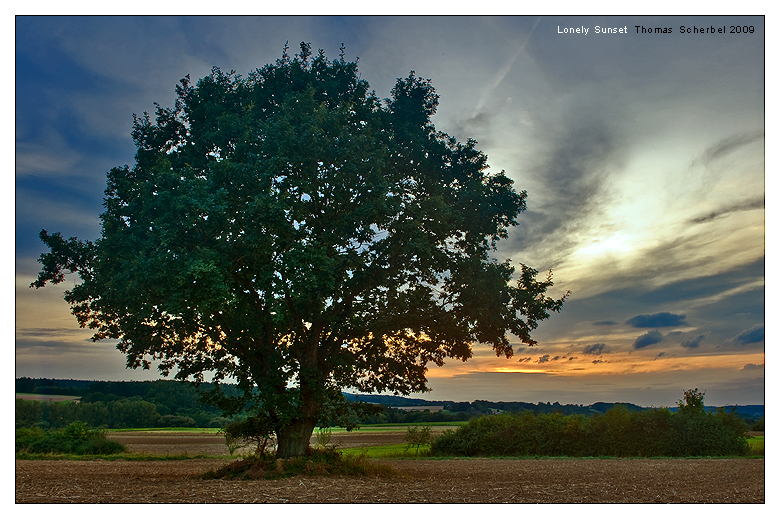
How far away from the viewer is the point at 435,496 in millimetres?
12773

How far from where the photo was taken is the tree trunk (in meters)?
16.3

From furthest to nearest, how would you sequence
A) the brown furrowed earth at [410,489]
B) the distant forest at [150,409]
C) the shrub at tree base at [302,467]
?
the distant forest at [150,409] < the shrub at tree base at [302,467] < the brown furrowed earth at [410,489]

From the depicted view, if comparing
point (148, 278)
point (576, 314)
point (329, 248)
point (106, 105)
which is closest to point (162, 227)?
point (148, 278)

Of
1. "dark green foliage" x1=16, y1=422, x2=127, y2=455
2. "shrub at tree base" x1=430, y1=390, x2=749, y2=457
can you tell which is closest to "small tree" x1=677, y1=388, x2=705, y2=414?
Answer: "shrub at tree base" x1=430, y1=390, x2=749, y2=457

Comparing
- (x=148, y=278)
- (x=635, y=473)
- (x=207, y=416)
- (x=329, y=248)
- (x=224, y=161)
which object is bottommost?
(x=207, y=416)

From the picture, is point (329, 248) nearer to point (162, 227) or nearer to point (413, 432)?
point (162, 227)

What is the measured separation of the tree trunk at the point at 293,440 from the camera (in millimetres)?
16266

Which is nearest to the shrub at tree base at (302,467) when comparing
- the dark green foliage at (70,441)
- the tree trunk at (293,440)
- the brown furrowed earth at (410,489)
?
the tree trunk at (293,440)

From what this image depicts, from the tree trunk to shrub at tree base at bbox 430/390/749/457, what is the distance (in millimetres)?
19657

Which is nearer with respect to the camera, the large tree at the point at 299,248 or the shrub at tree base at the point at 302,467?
the large tree at the point at 299,248

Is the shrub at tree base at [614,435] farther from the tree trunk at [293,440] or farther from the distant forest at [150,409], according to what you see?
the tree trunk at [293,440]

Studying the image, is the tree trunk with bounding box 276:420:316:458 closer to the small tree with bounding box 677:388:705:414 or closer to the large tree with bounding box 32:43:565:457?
the large tree with bounding box 32:43:565:457

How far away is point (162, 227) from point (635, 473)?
1857cm

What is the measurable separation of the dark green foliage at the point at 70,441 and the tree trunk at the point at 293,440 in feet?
81.0
